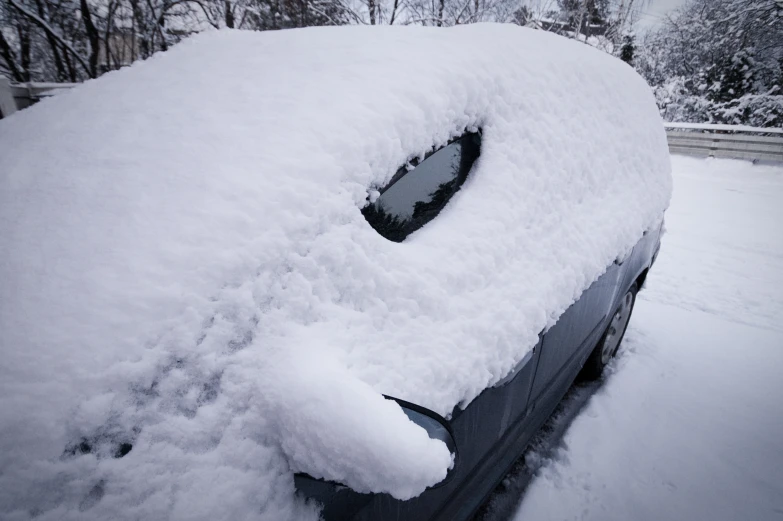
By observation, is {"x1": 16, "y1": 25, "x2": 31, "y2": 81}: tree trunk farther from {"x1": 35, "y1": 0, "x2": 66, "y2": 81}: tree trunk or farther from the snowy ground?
the snowy ground

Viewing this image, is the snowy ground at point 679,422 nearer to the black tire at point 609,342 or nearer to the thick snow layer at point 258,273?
the black tire at point 609,342

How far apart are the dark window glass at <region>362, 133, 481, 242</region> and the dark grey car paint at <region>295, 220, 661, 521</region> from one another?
1.85 ft

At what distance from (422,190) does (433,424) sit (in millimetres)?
687

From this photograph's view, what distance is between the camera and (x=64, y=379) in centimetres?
67

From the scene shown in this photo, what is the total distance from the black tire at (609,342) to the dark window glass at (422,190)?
5.97ft

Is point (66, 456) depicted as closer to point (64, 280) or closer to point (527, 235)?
point (64, 280)

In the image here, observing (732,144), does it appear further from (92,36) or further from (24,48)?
(24,48)

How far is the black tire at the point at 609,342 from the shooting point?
2.53m

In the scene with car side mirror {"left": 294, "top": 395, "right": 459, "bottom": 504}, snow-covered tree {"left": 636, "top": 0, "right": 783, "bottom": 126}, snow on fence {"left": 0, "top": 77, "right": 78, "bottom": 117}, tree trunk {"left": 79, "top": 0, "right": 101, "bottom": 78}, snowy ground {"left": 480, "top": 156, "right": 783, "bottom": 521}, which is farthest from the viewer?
snow-covered tree {"left": 636, "top": 0, "right": 783, "bottom": 126}

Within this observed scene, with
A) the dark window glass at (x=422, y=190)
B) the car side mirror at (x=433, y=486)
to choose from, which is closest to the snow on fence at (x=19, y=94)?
the dark window glass at (x=422, y=190)

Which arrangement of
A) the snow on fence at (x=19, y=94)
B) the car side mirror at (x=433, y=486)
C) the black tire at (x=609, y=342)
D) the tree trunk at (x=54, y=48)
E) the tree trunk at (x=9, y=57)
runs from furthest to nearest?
the tree trunk at (x=54, y=48), the tree trunk at (x=9, y=57), the snow on fence at (x=19, y=94), the black tire at (x=609, y=342), the car side mirror at (x=433, y=486)

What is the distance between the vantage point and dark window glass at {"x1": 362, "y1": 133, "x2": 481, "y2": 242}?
42.7 inches

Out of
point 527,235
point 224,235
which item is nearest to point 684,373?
point 527,235

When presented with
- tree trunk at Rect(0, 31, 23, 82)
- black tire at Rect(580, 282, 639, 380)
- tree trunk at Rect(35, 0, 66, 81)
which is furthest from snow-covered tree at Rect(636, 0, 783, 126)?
tree trunk at Rect(0, 31, 23, 82)
